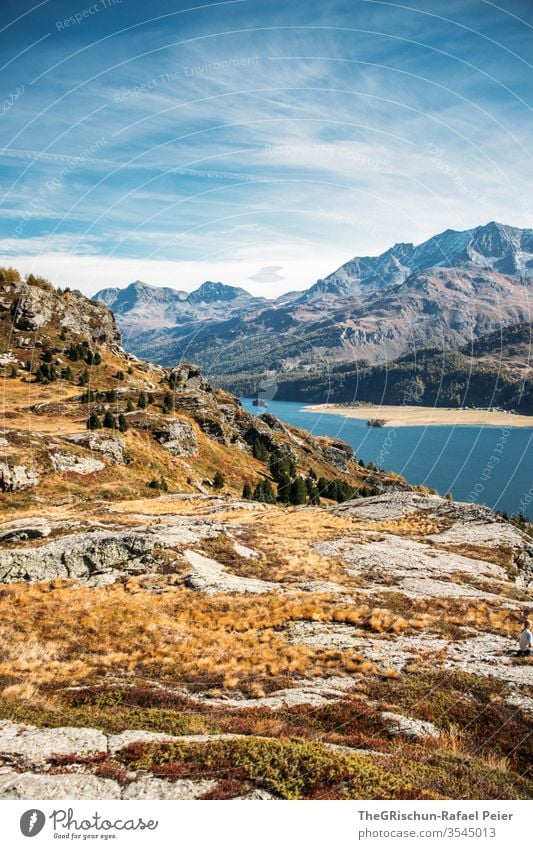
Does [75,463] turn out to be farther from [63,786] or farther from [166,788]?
[166,788]

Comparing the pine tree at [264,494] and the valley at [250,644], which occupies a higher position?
the valley at [250,644]

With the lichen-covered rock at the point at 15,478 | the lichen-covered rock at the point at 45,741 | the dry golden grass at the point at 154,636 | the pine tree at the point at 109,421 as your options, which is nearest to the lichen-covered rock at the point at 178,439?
the pine tree at the point at 109,421

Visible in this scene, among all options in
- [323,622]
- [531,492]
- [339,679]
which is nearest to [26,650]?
[339,679]

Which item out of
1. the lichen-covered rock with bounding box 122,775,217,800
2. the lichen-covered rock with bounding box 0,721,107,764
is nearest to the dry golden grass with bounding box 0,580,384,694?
the lichen-covered rock with bounding box 0,721,107,764

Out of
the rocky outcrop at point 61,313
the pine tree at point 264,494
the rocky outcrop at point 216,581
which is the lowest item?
the pine tree at point 264,494

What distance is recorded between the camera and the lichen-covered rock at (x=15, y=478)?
52.4m

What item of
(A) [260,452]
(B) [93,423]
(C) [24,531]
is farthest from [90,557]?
(A) [260,452]

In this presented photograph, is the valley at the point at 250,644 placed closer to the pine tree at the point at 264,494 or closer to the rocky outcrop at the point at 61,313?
the pine tree at the point at 264,494

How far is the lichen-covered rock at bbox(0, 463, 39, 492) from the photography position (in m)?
52.4

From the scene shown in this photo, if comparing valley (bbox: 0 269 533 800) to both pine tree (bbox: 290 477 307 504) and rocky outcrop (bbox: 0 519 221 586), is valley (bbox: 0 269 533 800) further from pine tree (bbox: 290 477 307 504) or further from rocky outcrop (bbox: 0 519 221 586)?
pine tree (bbox: 290 477 307 504)

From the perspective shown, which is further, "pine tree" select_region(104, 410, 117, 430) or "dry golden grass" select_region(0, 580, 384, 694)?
"pine tree" select_region(104, 410, 117, 430)

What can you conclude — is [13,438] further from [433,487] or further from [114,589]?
[433,487]
